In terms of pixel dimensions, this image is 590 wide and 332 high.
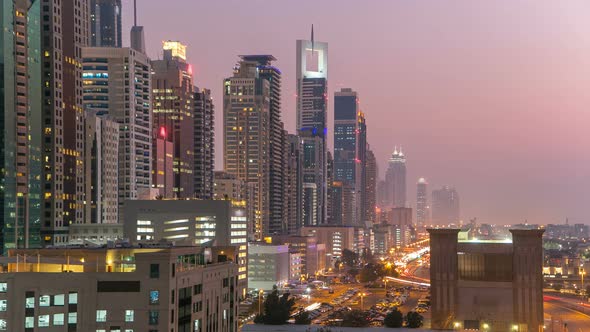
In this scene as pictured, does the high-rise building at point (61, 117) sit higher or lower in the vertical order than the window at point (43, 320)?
higher

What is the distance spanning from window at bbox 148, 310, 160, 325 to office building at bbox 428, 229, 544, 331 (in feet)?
148

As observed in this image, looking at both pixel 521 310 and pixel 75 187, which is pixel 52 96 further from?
pixel 521 310

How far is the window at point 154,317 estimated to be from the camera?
46.4 meters

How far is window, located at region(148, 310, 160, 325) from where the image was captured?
46.4 m

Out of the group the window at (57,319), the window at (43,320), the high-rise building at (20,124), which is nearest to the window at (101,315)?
the window at (57,319)

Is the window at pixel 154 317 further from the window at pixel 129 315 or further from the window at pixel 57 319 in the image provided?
the window at pixel 57 319

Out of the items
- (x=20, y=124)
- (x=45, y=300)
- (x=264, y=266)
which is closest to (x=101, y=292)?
(x=45, y=300)

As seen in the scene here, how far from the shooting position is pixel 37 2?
130 meters

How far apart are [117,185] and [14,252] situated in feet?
391

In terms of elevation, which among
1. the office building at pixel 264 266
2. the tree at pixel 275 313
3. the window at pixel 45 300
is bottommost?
the office building at pixel 264 266

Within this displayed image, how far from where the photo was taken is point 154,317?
46406 millimetres

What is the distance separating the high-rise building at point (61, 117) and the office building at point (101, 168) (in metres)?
7.87

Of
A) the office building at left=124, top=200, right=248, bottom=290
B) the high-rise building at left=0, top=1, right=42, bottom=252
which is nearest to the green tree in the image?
the high-rise building at left=0, top=1, right=42, bottom=252

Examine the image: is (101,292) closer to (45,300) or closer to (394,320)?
(45,300)
